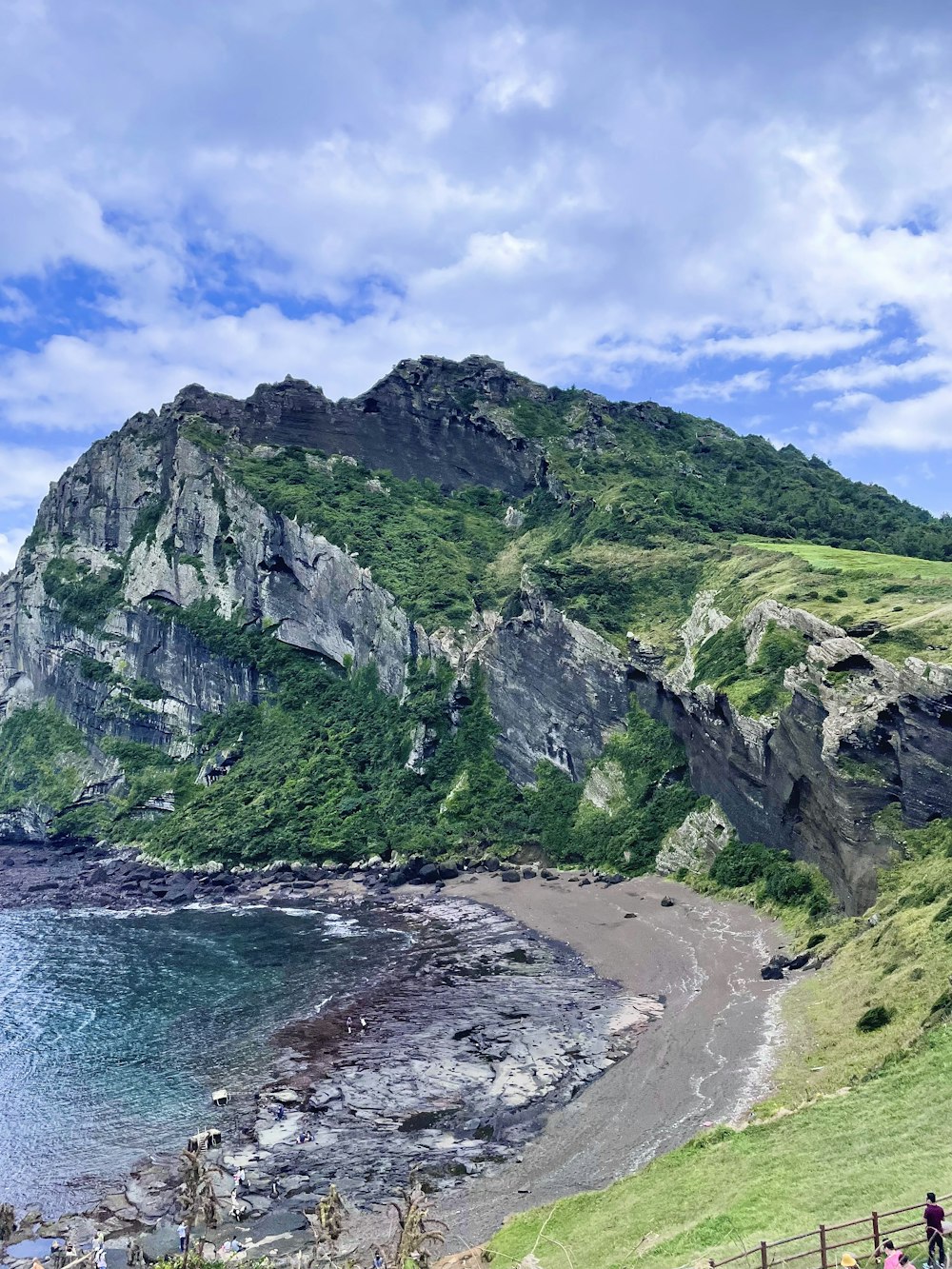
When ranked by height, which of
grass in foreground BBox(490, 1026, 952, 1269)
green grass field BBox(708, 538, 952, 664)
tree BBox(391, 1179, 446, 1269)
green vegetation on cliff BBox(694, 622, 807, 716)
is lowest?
tree BBox(391, 1179, 446, 1269)

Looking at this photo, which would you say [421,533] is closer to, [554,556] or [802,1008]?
[554,556]

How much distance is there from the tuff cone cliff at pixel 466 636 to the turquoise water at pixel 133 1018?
21807mm

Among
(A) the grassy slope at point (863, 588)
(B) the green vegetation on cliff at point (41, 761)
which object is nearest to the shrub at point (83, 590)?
(B) the green vegetation on cliff at point (41, 761)

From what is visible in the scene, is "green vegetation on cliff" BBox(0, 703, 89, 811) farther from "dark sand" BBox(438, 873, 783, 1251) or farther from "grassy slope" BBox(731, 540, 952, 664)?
"grassy slope" BBox(731, 540, 952, 664)

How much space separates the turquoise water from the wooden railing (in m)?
28.1

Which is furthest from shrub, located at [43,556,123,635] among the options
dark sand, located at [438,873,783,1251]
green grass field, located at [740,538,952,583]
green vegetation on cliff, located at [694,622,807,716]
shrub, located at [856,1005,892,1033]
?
shrub, located at [856,1005,892,1033]

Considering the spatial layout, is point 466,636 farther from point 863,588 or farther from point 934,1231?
point 934,1231

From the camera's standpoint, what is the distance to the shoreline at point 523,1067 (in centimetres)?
3253

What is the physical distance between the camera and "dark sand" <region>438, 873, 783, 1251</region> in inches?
1248

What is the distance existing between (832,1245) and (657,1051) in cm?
2571

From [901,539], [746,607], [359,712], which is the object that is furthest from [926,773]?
[359,712]

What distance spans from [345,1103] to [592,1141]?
1253cm

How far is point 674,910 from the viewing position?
63.6 meters

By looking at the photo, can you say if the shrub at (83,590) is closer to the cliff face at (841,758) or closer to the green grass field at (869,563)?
the green grass field at (869,563)
